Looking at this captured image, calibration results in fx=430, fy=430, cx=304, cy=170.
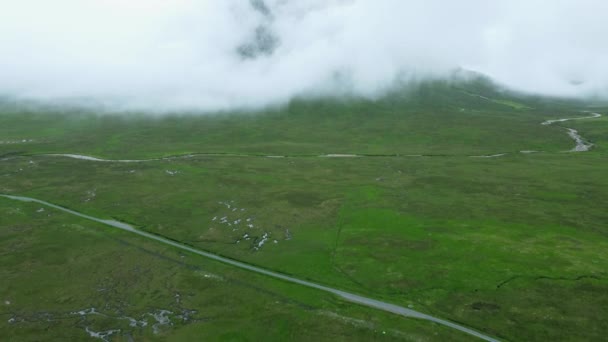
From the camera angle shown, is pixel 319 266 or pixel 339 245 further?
pixel 339 245

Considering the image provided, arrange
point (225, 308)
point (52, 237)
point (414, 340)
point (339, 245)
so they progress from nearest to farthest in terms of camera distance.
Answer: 1. point (414, 340)
2. point (225, 308)
3. point (339, 245)
4. point (52, 237)

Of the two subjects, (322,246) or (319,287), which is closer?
(319,287)

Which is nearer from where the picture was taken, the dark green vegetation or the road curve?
the road curve

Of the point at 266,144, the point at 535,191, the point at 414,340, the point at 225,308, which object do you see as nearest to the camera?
the point at 414,340

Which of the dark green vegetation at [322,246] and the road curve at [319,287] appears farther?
the dark green vegetation at [322,246]

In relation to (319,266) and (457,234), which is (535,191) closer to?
(457,234)

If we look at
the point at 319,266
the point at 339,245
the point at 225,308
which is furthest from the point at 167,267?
the point at 339,245

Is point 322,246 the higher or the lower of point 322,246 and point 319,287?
the higher
